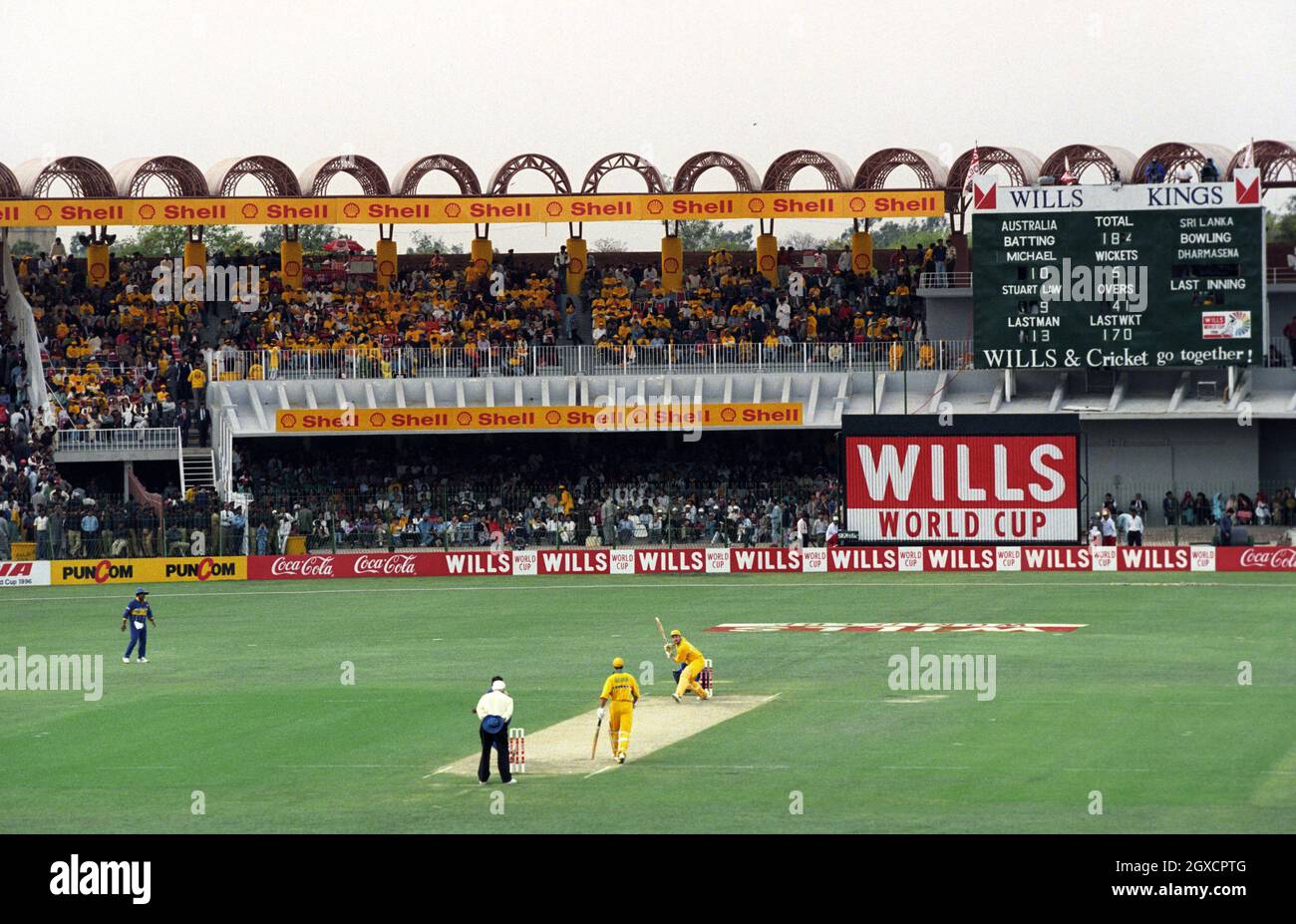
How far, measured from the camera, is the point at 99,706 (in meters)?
31.9

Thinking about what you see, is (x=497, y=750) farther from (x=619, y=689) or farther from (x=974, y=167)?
(x=974, y=167)

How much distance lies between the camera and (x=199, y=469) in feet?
197

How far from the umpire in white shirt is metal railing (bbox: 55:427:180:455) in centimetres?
3743

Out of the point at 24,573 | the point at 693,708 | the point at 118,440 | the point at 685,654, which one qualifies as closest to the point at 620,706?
the point at 693,708

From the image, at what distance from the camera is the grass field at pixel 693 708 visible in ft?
73.8

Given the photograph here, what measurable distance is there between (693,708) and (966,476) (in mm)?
23332

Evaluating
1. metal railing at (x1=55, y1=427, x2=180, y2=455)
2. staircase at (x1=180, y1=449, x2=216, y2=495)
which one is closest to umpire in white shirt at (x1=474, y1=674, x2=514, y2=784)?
staircase at (x1=180, y1=449, x2=216, y2=495)

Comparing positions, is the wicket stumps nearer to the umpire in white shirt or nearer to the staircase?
the umpire in white shirt

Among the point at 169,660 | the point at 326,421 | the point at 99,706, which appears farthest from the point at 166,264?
the point at 99,706

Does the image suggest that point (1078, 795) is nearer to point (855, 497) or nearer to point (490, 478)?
point (855, 497)

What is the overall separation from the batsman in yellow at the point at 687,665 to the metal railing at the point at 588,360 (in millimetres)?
31531

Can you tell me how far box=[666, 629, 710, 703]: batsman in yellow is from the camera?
3066 centimetres

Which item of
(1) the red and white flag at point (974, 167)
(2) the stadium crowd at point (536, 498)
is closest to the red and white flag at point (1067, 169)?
(1) the red and white flag at point (974, 167)
